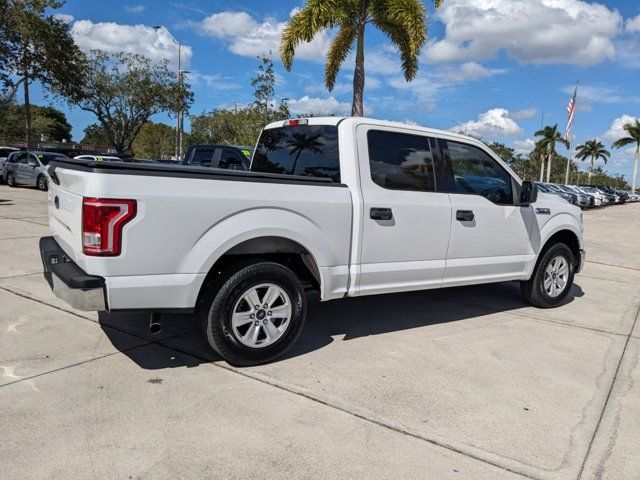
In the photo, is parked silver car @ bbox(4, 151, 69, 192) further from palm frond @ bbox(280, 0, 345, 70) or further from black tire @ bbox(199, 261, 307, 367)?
black tire @ bbox(199, 261, 307, 367)

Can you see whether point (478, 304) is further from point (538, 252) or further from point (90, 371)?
point (90, 371)

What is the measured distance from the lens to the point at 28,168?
69.3 ft

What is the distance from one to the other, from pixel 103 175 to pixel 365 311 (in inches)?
130

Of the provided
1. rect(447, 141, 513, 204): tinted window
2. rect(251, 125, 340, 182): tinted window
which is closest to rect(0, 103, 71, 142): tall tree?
rect(251, 125, 340, 182): tinted window

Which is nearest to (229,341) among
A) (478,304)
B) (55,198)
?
(55,198)

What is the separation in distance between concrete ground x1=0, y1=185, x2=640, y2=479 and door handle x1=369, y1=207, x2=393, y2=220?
1141mm

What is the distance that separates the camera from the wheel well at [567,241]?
6.07m

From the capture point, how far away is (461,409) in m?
3.47

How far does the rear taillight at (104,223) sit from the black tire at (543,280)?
4.58 meters

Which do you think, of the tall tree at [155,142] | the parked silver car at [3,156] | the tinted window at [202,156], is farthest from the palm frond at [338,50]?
the tall tree at [155,142]

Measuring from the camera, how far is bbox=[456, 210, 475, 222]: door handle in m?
4.90

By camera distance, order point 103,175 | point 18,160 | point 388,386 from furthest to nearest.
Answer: point 18,160
point 388,386
point 103,175

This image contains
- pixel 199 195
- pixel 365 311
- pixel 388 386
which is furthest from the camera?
pixel 365 311

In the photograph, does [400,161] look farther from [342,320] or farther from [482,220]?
[342,320]
